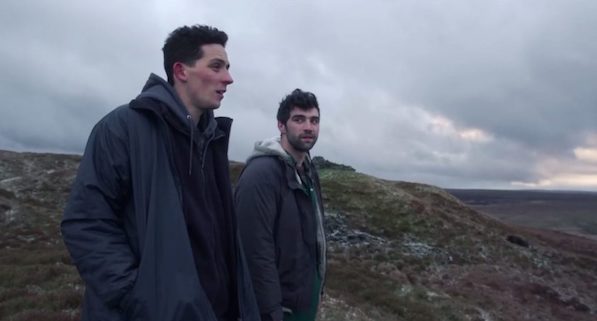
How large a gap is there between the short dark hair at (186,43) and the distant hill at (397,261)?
851 centimetres

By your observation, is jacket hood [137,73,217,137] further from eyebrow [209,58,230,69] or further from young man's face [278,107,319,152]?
young man's face [278,107,319,152]

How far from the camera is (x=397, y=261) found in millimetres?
31094

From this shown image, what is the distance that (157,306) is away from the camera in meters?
3.52

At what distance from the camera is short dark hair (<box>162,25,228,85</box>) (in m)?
4.23

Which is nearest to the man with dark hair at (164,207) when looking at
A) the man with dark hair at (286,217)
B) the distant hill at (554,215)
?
the man with dark hair at (286,217)

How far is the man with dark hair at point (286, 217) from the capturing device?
17.9 ft

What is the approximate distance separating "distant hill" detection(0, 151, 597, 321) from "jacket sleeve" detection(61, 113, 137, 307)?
8.57 meters

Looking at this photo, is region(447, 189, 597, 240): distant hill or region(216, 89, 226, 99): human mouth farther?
region(447, 189, 597, 240): distant hill

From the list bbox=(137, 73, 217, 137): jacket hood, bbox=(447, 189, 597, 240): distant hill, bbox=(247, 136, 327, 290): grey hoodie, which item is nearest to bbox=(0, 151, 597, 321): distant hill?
bbox=(247, 136, 327, 290): grey hoodie

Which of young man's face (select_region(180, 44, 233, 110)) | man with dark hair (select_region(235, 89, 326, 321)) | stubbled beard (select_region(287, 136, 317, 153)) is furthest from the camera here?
stubbled beard (select_region(287, 136, 317, 153))

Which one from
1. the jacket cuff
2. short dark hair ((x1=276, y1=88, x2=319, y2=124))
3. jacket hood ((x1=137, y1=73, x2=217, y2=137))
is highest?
short dark hair ((x1=276, y1=88, x2=319, y2=124))

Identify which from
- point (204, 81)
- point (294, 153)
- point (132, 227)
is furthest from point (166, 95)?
point (294, 153)

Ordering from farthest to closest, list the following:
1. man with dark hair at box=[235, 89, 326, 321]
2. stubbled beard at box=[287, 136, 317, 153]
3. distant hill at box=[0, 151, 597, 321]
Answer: distant hill at box=[0, 151, 597, 321]
stubbled beard at box=[287, 136, 317, 153]
man with dark hair at box=[235, 89, 326, 321]

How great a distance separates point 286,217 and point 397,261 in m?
26.3
